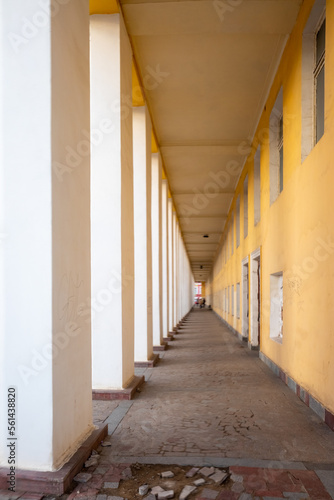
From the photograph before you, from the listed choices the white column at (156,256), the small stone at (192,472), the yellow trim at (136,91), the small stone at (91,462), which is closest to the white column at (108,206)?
the yellow trim at (136,91)

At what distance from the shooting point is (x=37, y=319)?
4.01m

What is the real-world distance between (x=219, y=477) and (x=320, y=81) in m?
5.86

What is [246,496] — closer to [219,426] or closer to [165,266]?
[219,426]

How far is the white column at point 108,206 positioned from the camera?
23.8 feet

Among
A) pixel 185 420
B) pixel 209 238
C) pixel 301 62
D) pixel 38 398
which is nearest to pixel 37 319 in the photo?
pixel 38 398

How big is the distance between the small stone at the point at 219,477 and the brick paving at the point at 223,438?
0.04 metres

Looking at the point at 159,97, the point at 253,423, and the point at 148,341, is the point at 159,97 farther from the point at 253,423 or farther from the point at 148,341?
the point at 253,423

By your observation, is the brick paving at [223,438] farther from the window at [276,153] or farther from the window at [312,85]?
the window at [276,153]

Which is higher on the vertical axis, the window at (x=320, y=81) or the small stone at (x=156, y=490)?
the window at (x=320, y=81)

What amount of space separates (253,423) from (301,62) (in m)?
5.57

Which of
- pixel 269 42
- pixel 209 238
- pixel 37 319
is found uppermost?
pixel 269 42

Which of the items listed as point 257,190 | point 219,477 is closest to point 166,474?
point 219,477

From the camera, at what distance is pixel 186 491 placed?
3.96 metres

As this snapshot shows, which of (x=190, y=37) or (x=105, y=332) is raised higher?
(x=190, y=37)
